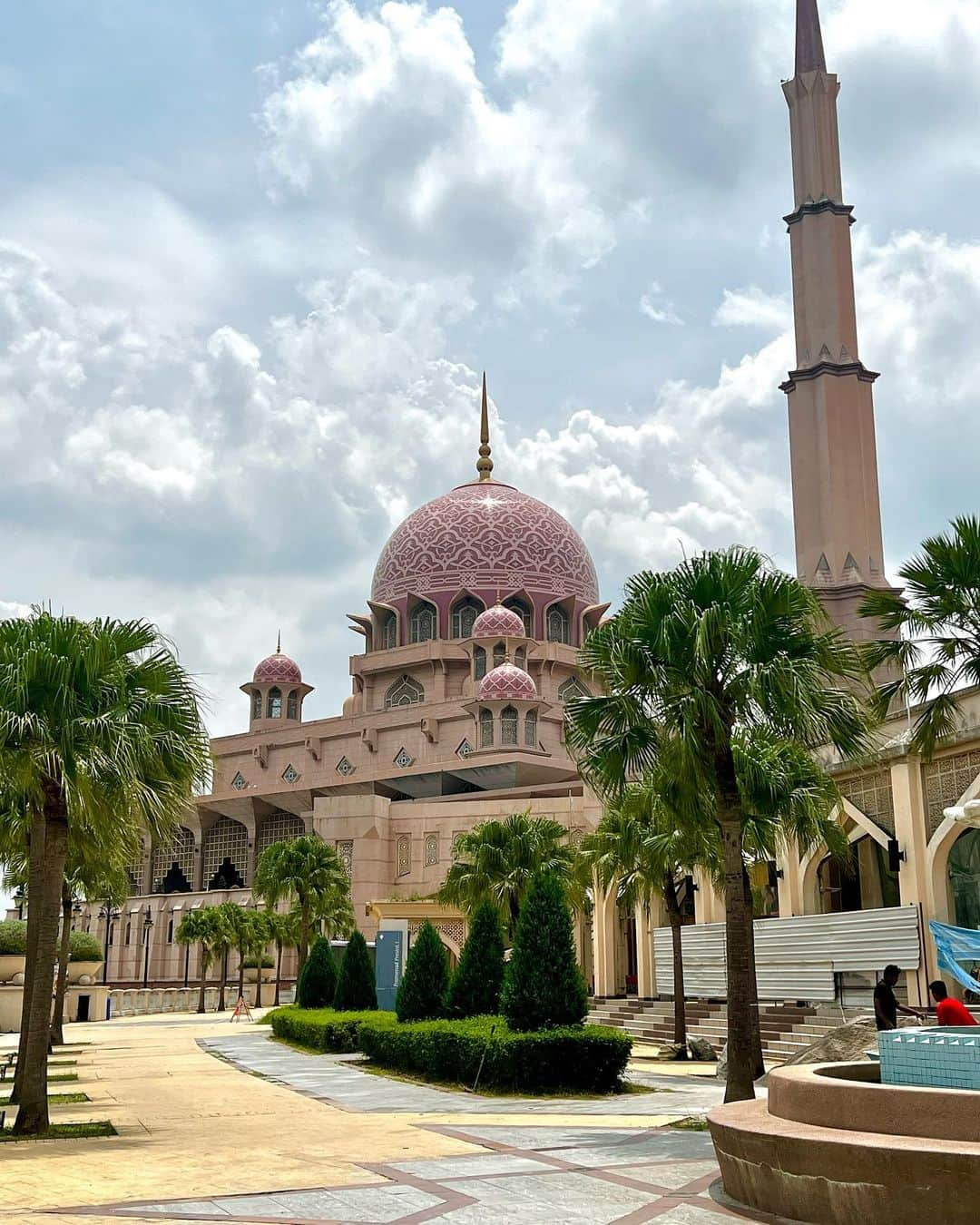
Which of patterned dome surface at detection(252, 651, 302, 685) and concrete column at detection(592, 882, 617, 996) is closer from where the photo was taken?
concrete column at detection(592, 882, 617, 996)

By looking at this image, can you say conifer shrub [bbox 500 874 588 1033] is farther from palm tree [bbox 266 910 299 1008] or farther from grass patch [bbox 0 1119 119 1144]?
palm tree [bbox 266 910 299 1008]

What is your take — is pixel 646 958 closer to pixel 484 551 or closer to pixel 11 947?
pixel 11 947

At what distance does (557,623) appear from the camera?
70.4 metres

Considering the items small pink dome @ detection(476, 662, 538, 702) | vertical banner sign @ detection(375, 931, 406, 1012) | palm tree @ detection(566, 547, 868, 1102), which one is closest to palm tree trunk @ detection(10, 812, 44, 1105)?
palm tree @ detection(566, 547, 868, 1102)

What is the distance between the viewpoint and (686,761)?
594 inches

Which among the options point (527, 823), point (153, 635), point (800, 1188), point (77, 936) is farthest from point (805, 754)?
point (77, 936)

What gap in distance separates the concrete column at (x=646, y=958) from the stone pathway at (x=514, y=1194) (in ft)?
84.6

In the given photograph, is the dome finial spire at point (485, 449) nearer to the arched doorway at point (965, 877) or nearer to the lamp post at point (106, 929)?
the lamp post at point (106, 929)

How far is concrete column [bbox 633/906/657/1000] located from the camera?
3734 cm

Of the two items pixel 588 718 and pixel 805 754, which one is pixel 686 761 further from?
pixel 805 754

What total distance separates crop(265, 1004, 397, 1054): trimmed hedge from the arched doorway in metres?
11.0

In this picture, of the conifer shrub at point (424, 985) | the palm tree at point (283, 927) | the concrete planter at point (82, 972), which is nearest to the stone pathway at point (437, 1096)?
the conifer shrub at point (424, 985)

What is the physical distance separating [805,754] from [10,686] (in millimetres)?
10426

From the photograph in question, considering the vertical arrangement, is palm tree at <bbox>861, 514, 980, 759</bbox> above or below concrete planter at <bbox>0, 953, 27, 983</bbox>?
above
